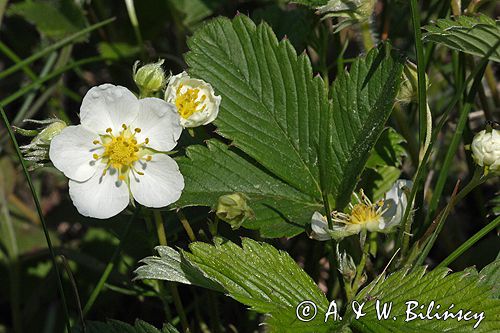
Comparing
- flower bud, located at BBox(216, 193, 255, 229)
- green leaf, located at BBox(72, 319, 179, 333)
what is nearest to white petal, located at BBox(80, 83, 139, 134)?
flower bud, located at BBox(216, 193, 255, 229)

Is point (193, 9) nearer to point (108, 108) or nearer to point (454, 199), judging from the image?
point (108, 108)

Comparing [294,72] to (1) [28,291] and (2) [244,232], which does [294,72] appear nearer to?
(2) [244,232]

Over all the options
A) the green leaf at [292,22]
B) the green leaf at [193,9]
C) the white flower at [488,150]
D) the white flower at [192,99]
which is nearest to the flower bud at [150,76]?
the white flower at [192,99]

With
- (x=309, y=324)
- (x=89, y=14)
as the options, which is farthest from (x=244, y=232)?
(x=89, y=14)

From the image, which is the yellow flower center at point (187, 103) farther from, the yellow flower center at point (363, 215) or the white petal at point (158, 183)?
the yellow flower center at point (363, 215)

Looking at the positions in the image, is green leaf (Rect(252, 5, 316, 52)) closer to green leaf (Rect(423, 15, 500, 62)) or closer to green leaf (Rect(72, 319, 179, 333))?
green leaf (Rect(423, 15, 500, 62))

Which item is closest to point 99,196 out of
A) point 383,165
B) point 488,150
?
point 383,165
